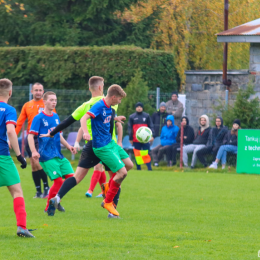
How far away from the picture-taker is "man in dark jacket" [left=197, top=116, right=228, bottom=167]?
1550cm

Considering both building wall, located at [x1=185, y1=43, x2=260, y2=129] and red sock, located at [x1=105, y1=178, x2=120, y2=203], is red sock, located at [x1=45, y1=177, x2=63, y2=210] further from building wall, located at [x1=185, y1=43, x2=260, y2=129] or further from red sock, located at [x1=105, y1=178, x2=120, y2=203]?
building wall, located at [x1=185, y1=43, x2=260, y2=129]

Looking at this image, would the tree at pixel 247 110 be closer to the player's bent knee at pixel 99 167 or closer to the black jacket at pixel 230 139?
the black jacket at pixel 230 139

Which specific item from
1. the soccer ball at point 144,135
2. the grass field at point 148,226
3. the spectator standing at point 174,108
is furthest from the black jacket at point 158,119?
the grass field at point 148,226

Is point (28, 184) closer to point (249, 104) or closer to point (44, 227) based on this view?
point (44, 227)

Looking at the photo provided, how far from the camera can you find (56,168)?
8.72 meters

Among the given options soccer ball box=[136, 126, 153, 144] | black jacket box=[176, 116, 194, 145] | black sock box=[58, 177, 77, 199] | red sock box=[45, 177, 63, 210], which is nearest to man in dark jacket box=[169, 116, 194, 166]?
black jacket box=[176, 116, 194, 145]

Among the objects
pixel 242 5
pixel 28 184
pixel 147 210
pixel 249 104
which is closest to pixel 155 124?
pixel 249 104

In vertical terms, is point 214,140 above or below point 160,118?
below

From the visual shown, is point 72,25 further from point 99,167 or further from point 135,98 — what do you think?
point 99,167

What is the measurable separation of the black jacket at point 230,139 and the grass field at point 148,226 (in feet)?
10.6

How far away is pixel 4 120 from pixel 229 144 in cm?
1003

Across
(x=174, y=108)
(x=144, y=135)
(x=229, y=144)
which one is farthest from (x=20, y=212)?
(x=174, y=108)

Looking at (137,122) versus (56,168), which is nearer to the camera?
(56,168)

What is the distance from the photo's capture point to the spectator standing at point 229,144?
603 inches
